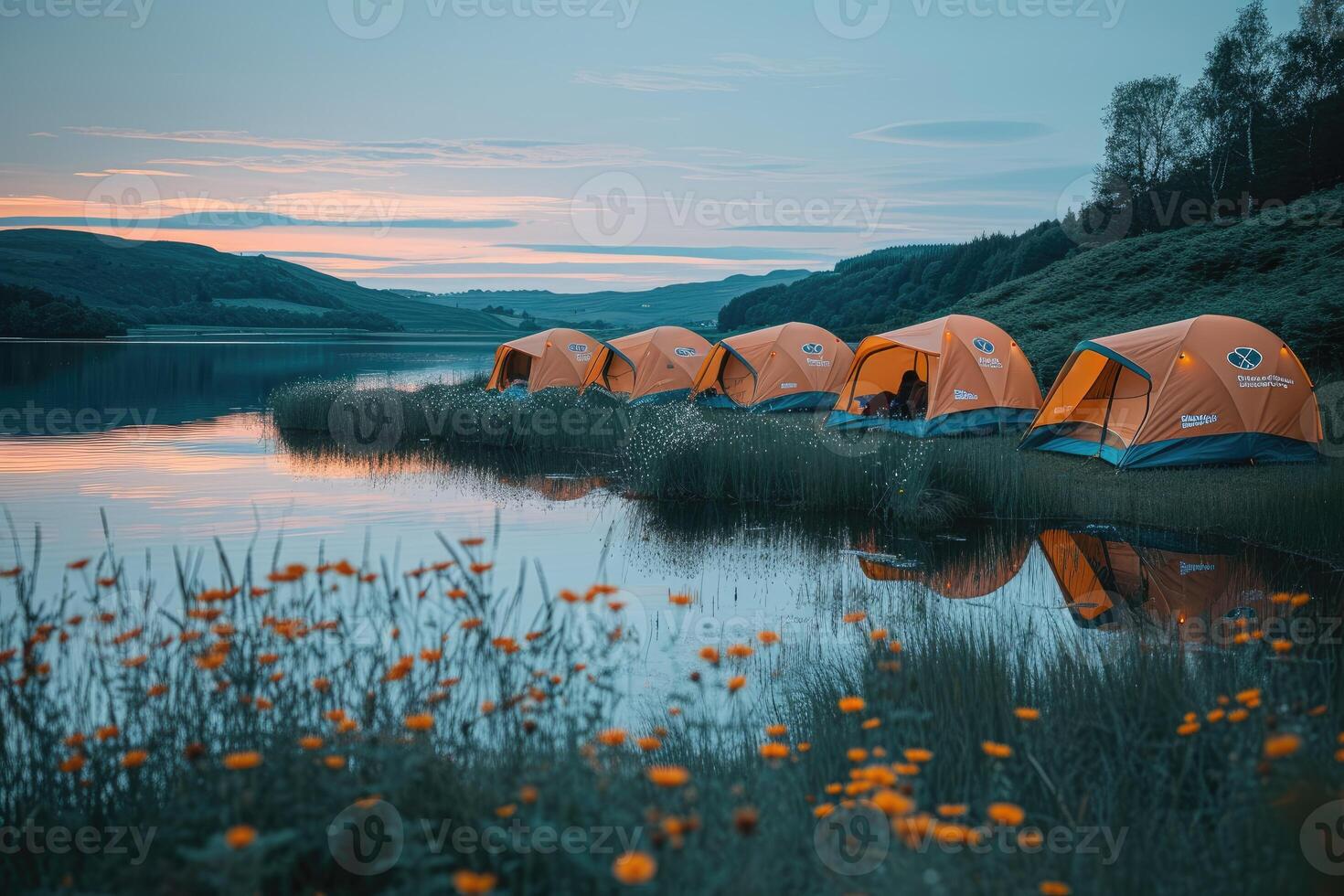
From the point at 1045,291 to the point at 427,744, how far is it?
35547mm

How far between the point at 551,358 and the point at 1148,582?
803 inches

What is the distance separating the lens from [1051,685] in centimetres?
481

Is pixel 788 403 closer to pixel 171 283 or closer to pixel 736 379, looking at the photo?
pixel 736 379

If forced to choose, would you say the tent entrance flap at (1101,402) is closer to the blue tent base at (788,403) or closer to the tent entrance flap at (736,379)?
the blue tent base at (788,403)

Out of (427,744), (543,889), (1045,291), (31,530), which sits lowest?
(31,530)

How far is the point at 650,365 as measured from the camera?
25922mm

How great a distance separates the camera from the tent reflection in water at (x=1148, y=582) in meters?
7.67

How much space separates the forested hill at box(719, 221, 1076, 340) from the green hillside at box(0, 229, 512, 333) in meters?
76.3

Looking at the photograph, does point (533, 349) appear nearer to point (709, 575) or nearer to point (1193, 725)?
point (709, 575)

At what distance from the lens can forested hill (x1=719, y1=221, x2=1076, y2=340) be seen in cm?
5603

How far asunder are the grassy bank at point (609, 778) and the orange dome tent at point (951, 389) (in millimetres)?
12962

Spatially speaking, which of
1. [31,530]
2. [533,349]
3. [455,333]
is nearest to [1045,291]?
[533,349]

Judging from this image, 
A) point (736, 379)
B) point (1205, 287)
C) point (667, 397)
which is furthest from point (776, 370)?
point (1205, 287)

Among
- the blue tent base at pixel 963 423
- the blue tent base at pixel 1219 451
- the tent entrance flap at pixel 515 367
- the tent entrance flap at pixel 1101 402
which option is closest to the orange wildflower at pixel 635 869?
the blue tent base at pixel 1219 451
